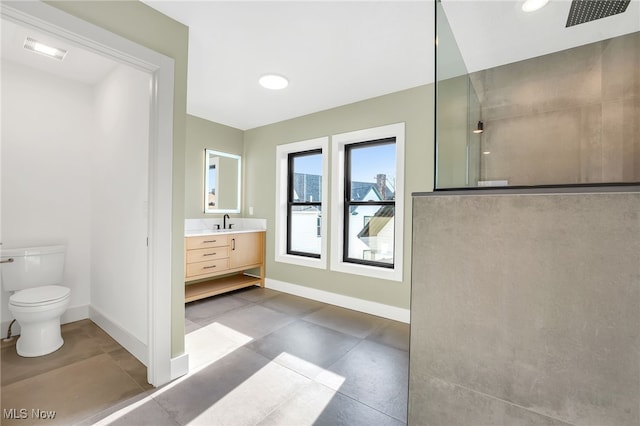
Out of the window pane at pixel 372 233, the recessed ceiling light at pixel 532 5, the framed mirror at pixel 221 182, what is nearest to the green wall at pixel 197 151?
the framed mirror at pixel 221 182

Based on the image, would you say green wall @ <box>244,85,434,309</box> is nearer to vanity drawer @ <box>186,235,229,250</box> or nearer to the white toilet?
vanity drawer @ <box>186,235,229,250</box>

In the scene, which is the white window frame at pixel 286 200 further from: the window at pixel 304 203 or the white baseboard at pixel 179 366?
the white baseboard at pixel 179 366

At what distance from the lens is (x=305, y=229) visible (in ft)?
13.3

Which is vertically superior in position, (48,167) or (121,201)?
(48,167)

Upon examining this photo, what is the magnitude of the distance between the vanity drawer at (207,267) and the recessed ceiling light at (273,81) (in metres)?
2.22

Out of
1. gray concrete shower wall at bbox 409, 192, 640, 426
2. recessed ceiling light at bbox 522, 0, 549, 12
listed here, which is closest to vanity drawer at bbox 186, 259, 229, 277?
gray concrete shower wall at bbox 409, 192, 640, 426

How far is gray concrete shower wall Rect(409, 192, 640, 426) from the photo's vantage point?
81cm

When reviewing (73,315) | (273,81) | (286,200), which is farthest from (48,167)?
(286,200)

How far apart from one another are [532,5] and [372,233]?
240 centimetres

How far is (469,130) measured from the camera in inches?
73.4

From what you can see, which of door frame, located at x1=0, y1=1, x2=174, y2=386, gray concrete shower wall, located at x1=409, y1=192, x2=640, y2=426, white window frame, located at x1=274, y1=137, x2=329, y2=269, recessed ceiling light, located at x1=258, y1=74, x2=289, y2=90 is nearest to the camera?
gray concrete shower wall, located at x1=409, y1=192, x2=640, y2=426

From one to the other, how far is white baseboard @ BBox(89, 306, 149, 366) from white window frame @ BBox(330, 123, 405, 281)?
2116mm

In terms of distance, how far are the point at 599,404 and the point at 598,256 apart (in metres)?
0.45

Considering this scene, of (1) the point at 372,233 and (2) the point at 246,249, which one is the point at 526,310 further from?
(2) the point at 246,249
